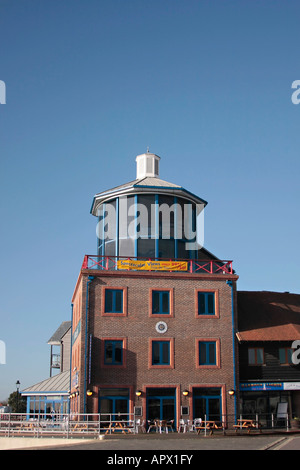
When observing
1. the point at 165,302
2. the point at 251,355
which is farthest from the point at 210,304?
the point at 251,355

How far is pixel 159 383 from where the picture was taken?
1458 inches

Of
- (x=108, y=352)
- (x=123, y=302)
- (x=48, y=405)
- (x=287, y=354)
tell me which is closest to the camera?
(x=108, y=352)

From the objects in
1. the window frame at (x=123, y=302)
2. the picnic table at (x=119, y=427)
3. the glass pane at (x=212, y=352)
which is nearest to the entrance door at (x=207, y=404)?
the glass pane at (x=212, y=352)

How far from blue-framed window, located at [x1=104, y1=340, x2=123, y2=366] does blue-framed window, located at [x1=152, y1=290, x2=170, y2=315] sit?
2.90 meters

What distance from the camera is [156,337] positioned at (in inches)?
1487

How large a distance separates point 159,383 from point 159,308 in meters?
4.40

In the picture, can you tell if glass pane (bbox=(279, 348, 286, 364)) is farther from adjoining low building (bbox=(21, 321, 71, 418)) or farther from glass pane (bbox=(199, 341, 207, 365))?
adjoining low building (bbox=(21, 321, 71, 418))

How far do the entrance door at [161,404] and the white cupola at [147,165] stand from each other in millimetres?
15998

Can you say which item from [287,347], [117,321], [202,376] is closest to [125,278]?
[117,321]

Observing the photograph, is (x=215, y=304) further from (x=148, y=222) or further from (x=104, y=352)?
(x=104, y=352)

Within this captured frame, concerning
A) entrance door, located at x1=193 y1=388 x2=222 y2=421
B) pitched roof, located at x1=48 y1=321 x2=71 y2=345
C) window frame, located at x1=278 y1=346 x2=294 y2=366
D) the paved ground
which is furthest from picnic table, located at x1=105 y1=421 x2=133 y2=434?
pitched roof, located at x1=48 y1=321 x2=71 y2=345

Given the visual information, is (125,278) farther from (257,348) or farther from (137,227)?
(257,348)

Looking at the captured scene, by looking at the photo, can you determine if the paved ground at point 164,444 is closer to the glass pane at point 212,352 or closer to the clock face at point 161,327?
the glass pane at point 212,352

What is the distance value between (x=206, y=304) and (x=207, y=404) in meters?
5.89
